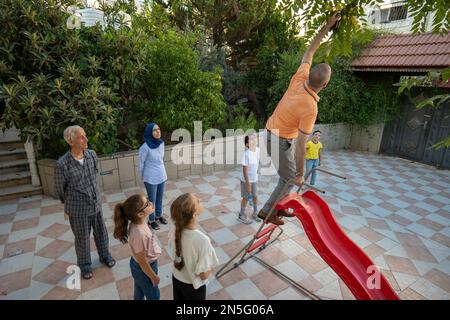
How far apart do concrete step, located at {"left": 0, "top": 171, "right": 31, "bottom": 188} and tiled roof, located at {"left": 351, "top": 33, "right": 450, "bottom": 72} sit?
397 inches

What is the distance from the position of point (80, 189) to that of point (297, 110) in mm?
2571

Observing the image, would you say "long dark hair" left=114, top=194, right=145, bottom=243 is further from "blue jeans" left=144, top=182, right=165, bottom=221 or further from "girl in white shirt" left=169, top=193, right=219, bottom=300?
"blue jeans" left=144, top=182, right=165, bottom=221

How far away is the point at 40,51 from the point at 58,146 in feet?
6.40

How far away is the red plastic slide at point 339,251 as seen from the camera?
8.14 ft

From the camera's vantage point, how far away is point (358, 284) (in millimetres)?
2438

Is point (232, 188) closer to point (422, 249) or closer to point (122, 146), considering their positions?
point (122, 146)

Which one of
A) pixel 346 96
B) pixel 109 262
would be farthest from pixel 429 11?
pixel 346 96

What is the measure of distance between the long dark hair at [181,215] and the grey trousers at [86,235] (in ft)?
5.46

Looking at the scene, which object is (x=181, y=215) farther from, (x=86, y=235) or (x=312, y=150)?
(x=312, y=150)

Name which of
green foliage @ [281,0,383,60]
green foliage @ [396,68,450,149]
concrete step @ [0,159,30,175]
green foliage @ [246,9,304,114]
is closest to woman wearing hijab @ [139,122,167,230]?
green foliage @ [281,0,383,60]

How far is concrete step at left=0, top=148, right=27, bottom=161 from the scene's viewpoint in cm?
Result: 628

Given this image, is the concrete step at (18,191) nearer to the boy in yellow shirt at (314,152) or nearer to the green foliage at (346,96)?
the boy in yellow shirt at (314,152)

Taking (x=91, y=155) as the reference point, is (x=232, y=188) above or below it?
below
